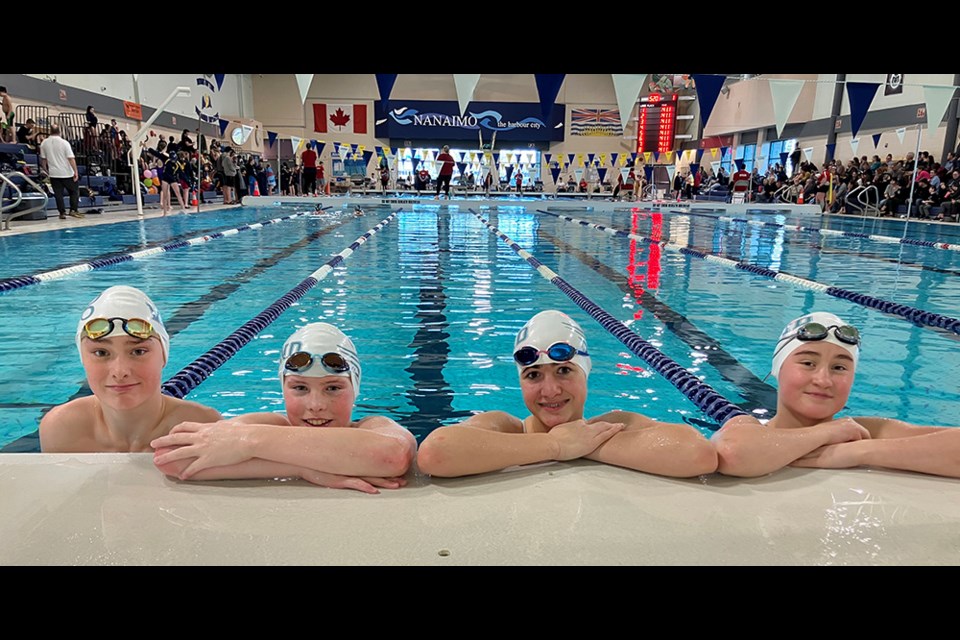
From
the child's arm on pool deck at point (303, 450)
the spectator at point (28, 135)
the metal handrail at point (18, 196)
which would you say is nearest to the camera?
the child's arm on pool deck at point (303, 450)

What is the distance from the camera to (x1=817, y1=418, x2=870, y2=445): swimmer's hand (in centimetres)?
177

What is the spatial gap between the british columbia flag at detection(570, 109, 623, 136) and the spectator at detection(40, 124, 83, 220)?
24.7 meters

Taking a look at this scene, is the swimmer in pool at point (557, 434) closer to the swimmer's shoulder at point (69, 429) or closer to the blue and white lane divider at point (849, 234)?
the swimmer's shoulder at point (69, 429)

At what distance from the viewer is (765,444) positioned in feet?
5.53

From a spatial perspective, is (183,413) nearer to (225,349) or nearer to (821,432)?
(225,349)

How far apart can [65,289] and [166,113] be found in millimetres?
18309

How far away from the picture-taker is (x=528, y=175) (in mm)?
32062

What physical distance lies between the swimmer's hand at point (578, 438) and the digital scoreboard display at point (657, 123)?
3120 cm

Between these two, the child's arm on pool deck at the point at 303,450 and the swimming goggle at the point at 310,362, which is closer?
the child's arm on pool deck at the point at 303,450

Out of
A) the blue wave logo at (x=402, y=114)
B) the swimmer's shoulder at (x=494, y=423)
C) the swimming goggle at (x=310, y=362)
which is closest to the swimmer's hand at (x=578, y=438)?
the swimmer's shoulder at (x=494, y=423)

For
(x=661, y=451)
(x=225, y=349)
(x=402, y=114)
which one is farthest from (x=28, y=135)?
(x=402, y=114)

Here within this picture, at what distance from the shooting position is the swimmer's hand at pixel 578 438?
5.76ft

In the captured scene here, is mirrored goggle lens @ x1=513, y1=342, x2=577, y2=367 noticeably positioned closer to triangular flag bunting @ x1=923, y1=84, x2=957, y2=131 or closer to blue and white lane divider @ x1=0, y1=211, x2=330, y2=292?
blue and white lane divider @ x1=0, y1=211, x2=330, y2=292
